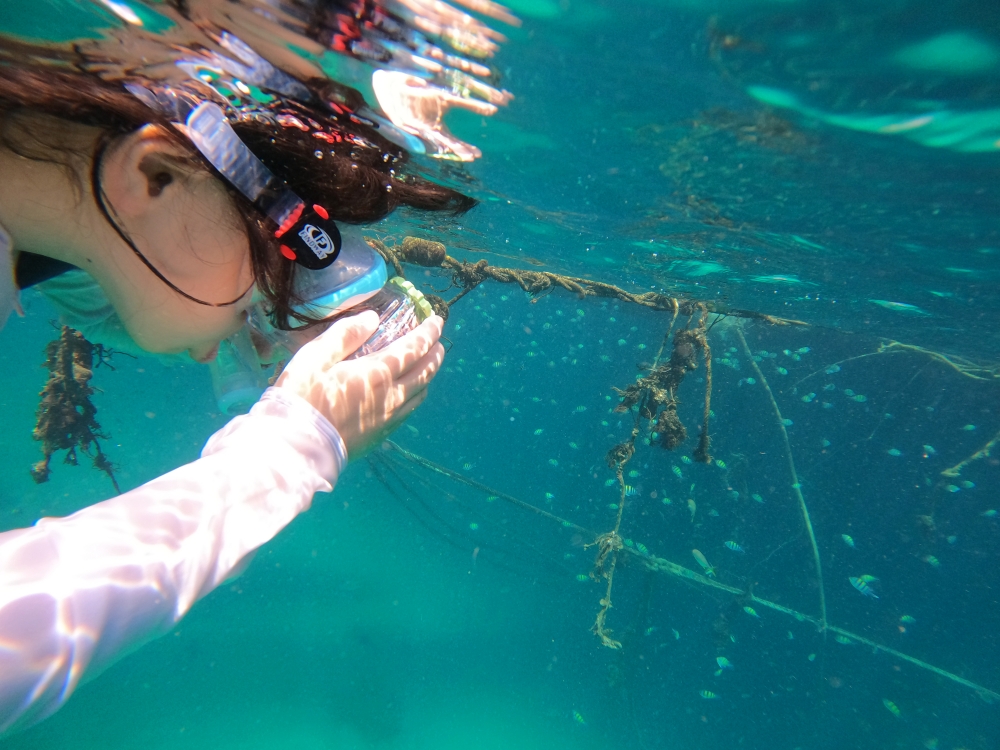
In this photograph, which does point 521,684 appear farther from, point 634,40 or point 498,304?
point 498,304

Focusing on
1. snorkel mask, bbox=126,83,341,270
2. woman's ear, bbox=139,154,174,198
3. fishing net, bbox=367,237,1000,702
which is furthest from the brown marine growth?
snorkel mask, bbox=126,83,341,270

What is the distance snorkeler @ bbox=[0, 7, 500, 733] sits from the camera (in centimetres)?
116

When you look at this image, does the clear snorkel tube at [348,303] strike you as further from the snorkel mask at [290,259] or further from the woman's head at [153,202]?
the woman's head at [153,202]

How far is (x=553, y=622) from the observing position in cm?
2380

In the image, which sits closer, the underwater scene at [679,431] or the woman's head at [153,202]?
the woman's head at [153,202]

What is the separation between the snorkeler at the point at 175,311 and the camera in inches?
45.7

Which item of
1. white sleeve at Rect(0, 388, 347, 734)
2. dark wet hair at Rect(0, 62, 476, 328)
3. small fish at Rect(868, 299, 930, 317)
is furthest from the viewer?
small fish at Rect(868, 299, 930, 317)

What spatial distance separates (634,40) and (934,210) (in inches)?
235

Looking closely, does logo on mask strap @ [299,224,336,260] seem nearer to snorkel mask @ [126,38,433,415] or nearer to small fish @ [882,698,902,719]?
snorkel mask @ [126,38,433,415]

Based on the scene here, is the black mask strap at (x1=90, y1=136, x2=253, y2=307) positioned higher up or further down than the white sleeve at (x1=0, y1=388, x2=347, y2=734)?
higher up

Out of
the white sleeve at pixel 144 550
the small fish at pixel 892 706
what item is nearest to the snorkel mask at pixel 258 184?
the white sleeve at pixel 144 550

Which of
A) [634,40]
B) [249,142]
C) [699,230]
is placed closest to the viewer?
[249,142]

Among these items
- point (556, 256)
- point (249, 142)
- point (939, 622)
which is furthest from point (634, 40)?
point (939, 622)

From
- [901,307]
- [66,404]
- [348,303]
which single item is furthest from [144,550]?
[901,307]
